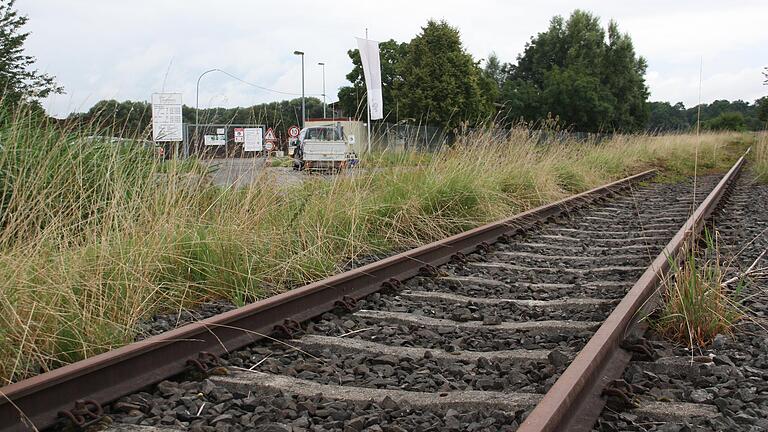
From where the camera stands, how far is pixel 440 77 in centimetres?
4309

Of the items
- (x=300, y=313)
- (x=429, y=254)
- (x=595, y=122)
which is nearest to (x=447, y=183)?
(x=429, y=254)

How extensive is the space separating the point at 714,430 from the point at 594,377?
450mm

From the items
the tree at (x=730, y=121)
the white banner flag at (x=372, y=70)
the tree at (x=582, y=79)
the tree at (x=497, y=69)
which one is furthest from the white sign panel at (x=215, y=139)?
the tree at (x=497, y=69)

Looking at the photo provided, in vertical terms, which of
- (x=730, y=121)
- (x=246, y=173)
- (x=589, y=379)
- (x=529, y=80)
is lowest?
(x=589, y=379)

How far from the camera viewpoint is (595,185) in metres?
12.7

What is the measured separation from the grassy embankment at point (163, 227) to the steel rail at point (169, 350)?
11.0 inches

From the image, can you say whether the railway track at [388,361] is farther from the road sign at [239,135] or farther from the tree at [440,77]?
the tree at [440,77]

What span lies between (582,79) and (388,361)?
201ft

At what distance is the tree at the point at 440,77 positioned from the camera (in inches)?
1683

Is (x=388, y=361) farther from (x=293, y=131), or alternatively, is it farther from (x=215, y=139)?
(x=293, y=131)

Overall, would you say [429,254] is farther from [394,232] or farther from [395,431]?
[395,431]

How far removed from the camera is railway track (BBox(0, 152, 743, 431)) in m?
2.60

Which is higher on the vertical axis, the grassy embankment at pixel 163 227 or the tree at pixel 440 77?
the tree at pixel 440 77

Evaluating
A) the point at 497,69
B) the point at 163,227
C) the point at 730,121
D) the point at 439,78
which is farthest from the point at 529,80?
the point at 163,227
